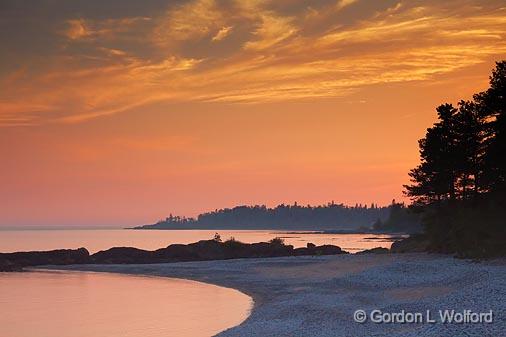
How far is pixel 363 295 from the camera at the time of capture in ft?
115

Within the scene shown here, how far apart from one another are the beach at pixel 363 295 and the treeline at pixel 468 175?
165 inches

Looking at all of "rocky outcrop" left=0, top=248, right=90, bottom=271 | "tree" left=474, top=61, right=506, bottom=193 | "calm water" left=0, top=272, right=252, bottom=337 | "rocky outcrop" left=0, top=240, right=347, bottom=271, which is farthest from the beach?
"rocky outcrop" left=0, top=248, right=90, bottom=271

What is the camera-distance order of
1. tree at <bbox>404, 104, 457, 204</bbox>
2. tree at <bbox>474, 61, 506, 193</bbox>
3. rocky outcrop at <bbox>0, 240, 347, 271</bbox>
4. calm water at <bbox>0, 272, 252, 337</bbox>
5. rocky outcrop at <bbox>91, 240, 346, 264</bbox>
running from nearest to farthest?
calm water at <bbox>0, 272, 252, 337</bbox>
tree at <bbox>474, 61, 506, 193</bbox>
tree at <bbox>404, 104, 457, 204</bbox>
rocky outcrop at <bbox>0, 240, 347, 271</bbox>
rocky outcrop at <bbox>91, 240, 346, 264</bbox>

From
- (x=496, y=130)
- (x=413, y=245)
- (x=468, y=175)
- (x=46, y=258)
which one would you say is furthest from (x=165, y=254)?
(x=496, y=130)

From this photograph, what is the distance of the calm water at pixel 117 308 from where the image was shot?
98.6 ft

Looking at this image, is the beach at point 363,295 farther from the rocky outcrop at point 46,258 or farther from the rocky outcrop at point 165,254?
the rocky outcrop at point 46,258

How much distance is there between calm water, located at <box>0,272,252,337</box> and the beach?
7.42 ft

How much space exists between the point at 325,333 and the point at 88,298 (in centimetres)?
2446

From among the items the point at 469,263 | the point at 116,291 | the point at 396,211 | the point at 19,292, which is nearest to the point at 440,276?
the point at 469,263

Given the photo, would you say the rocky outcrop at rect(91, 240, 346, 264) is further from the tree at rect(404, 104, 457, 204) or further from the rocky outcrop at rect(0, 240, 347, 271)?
the tree at rect(404, 104, 457, 204)

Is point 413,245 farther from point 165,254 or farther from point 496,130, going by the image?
point 165,254

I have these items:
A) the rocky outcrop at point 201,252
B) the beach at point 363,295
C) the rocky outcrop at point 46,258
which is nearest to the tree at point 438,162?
the beach at point 363,295

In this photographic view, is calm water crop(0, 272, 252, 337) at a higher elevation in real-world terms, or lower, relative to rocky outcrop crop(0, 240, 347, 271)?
lower

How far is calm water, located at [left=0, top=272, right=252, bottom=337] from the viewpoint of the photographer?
1183 inches
